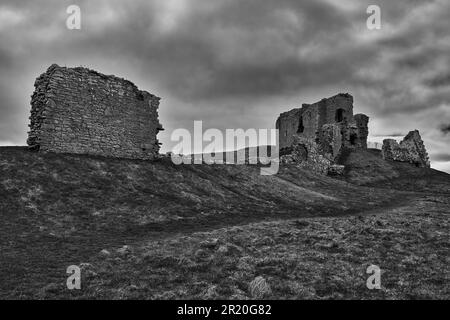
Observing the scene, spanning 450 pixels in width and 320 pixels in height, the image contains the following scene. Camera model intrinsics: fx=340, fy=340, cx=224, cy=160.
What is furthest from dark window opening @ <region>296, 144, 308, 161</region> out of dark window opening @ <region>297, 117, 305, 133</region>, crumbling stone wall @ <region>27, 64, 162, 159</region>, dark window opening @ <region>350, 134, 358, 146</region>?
dark window opening @ <region>297, 117, 305, 133</region>

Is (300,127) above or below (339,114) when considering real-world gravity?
below

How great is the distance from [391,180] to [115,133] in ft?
164

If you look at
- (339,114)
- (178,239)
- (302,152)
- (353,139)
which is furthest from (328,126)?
(178,239)

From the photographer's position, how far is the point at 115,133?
97.1 feet

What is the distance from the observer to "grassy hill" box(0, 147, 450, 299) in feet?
31.3

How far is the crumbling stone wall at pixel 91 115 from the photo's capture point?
84.7 feet

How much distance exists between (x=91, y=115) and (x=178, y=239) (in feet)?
57.0

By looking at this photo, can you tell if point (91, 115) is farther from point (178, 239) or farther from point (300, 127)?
point (300, 127)

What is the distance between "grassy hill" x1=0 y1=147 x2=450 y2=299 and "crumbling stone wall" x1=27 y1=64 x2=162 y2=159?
1.85m

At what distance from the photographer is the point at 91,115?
2808 cm

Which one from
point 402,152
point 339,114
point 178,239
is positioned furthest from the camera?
point 339,114
